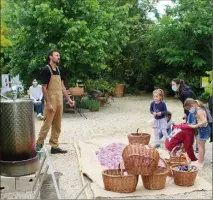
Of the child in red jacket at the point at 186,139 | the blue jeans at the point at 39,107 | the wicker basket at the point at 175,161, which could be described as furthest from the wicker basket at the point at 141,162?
the blue jeans at the point at 39,107

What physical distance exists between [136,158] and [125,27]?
10863 mm

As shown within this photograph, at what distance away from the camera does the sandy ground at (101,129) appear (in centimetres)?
478

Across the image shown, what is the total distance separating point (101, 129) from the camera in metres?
9.70

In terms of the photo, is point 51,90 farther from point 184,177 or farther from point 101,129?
point 101,129

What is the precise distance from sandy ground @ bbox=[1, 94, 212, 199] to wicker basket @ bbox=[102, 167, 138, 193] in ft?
0.67

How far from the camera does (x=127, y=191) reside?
4664 mm

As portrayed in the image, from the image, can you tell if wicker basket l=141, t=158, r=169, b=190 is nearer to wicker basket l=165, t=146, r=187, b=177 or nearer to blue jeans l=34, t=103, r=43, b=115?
wicker basket l=165, t=146, r=187, b=177

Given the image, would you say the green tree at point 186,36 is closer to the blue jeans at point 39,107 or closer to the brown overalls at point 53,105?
the blue jeans at point 39,107

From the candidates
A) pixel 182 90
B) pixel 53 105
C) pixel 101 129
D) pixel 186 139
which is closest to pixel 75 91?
pixel 101 129

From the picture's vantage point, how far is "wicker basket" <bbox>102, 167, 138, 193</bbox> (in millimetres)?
4621

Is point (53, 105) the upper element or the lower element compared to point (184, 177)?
upper

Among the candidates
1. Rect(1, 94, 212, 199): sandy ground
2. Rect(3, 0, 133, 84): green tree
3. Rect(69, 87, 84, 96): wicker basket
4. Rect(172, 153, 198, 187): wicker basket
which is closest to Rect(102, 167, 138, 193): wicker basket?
Rect(1, 94, 212, 199): sandy ground

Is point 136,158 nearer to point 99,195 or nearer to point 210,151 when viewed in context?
point 99,195

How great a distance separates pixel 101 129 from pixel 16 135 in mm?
6034
